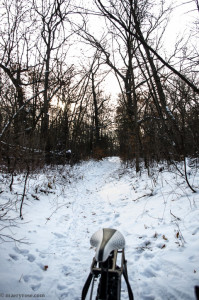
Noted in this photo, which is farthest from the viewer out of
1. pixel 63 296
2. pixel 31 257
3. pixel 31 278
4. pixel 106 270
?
pixel 31 257

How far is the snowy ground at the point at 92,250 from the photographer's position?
2031mm

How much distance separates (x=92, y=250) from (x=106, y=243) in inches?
80.1

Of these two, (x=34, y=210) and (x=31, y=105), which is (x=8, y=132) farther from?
(x=31, y=105)

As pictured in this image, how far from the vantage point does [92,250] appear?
295 cm

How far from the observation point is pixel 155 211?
3.81 metres

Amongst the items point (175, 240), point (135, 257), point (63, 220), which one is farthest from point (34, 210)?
point (175, 240)

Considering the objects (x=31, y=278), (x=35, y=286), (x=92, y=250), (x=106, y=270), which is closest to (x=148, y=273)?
(x=92, y=250)

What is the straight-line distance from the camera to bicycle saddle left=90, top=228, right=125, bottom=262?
1.19 meters

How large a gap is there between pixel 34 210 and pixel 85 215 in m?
1.44

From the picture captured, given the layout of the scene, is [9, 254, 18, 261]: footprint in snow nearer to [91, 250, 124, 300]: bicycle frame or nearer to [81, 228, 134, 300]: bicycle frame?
[81, 228, 134, 300]: bicycle frame

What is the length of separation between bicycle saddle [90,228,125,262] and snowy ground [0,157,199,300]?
3.91 ft

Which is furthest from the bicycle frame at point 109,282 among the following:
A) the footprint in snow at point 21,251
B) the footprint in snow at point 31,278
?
the footprint in snow at point 21,251

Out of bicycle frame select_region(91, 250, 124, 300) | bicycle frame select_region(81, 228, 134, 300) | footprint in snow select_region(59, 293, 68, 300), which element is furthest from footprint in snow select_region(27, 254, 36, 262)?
bicycle frame select_region(91, 250, 124, 300)

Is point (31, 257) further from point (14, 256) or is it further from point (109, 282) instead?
point (109, 282)
